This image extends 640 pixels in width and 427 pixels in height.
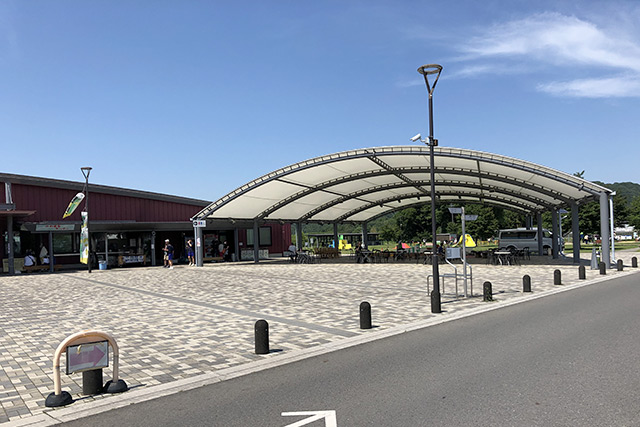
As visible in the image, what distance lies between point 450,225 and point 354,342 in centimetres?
6095

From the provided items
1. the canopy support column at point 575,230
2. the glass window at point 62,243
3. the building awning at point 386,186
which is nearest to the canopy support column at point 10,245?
the glass window at point 62,243

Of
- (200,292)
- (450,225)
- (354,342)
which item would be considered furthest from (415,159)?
(450,225)

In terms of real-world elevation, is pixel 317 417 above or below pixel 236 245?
below

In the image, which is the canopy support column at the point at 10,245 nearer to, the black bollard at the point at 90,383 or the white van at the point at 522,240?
the black bollard at the point at 90,383

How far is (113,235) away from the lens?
3347 centimetres

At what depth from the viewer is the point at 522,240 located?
36.9 m

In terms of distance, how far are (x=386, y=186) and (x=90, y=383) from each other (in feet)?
92.8

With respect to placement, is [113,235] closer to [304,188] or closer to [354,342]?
[304,188]

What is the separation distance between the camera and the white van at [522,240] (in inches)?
1439

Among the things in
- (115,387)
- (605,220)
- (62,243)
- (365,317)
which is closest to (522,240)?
(605,220)

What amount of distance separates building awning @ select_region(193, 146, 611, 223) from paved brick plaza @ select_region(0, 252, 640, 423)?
5.78 meters

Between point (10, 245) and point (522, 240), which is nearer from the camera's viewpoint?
point (10, 245)

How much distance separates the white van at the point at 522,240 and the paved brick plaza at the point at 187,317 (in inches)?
665

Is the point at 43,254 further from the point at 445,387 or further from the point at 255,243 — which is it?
the point at 445,387
